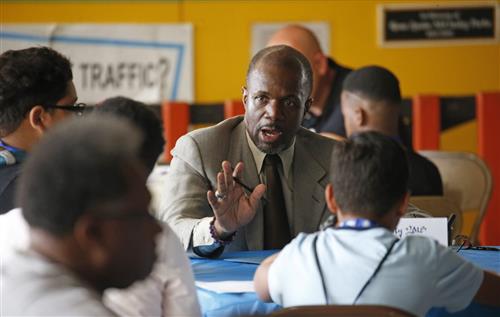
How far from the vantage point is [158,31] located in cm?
708

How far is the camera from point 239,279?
227cm

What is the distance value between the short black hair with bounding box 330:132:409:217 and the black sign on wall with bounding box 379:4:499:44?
5.16 m

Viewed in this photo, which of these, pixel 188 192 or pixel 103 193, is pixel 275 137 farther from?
pixel 103 193

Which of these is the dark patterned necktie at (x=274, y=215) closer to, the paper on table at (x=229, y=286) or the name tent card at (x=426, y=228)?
the name tent card at (x=426, y=228)

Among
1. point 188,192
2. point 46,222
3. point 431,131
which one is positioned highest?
point 46,222

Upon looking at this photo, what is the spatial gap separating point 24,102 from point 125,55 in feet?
15.4

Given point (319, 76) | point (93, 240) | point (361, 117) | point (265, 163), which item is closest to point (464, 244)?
point (265, 163)

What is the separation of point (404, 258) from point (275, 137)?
3.35 feet

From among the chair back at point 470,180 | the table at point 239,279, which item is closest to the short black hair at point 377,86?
the chair back at point 470,180

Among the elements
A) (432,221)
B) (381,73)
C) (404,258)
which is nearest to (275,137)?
(432,221)

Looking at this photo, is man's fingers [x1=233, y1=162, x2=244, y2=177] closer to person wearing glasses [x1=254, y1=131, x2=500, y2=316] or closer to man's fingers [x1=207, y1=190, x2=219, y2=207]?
man's fingers [x1=207, y1=190, x2=219, y2=207]

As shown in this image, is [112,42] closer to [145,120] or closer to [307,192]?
[307,192]

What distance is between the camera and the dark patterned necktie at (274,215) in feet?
9.18

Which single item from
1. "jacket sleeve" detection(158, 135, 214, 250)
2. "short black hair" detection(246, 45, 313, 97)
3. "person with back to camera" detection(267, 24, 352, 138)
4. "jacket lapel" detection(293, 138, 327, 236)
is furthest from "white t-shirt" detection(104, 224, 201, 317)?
"person with back to camera" detection(267, 24, 352, 138)
